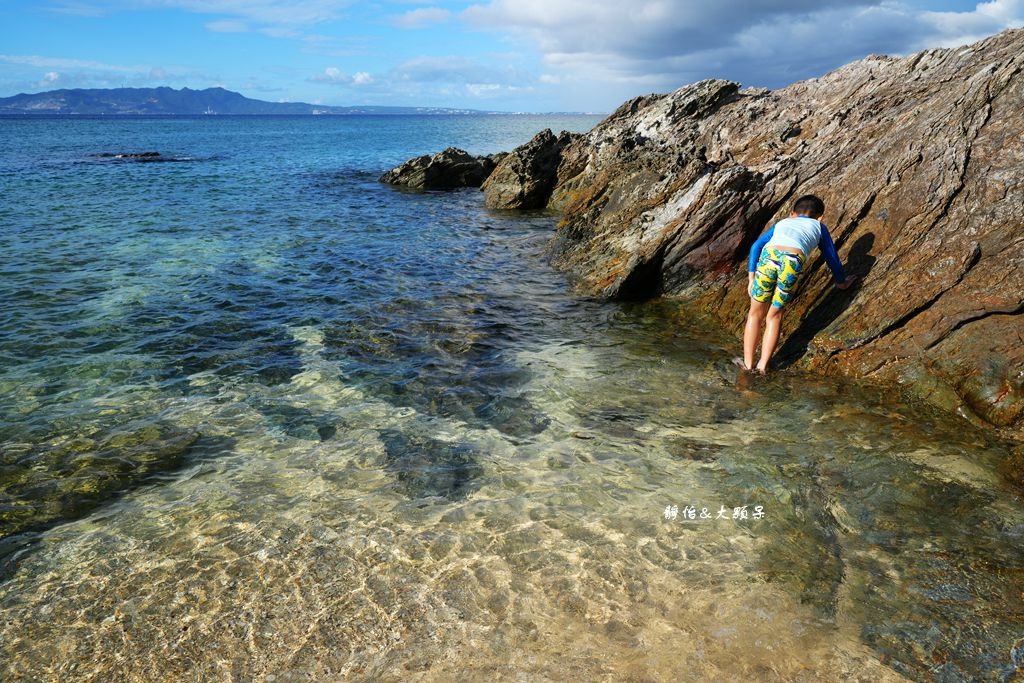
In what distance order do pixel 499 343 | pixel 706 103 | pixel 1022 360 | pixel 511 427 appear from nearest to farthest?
pixel 1022 360 → pixel 511 427 → pixel 499 343 → pixel 706 103

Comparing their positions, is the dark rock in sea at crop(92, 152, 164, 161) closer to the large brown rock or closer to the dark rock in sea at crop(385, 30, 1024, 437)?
the dark rock in sea at crop(385, 30, 1024, 437)

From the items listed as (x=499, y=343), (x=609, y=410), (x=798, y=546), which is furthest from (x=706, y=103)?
(x=798, y=546)

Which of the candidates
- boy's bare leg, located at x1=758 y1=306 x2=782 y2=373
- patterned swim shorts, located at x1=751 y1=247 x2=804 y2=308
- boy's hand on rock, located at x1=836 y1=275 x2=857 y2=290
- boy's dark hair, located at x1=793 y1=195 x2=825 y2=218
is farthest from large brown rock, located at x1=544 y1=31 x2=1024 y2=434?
boy's dark hair, located at x1=793 y1=195 x2=825 y2=218

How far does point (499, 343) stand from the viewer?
44.9 ft

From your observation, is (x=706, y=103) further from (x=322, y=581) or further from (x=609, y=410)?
(x=322, y=581)

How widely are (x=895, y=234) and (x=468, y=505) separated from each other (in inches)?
407

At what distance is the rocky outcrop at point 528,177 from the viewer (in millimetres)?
34469

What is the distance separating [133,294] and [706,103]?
27.7m

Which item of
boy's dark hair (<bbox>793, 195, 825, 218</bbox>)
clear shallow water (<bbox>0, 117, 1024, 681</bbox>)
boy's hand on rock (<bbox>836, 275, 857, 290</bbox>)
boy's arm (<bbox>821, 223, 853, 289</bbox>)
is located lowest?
clear shallow water (<bbox>0, 117, 1024, 681</bbox>)

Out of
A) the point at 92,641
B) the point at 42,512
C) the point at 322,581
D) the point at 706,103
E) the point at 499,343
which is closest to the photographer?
the point at 92,641

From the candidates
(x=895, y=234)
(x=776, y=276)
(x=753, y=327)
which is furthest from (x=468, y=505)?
(x=895, y=234)

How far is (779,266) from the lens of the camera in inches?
438

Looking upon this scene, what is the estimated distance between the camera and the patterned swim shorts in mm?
11016

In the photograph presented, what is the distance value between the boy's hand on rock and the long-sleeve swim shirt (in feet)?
0.23
